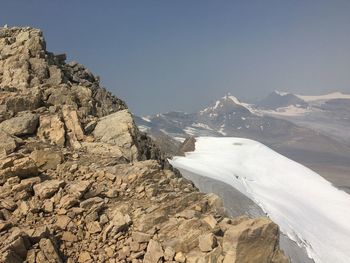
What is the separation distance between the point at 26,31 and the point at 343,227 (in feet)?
153

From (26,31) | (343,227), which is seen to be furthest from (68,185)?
(343,227)

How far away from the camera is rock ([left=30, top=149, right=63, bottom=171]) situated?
17516mm

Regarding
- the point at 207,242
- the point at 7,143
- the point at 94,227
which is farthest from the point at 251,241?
the point at 7,143

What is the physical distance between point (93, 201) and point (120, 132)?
549 centimetres

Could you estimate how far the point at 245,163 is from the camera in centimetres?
7994

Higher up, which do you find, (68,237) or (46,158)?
(46,158)

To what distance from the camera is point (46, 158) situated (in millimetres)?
17734

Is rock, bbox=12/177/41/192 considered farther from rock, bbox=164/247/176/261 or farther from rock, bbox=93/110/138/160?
rock, bbox=164/247/176/261

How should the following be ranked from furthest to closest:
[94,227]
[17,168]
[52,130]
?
[52,130] < [17,168] < [94,227]

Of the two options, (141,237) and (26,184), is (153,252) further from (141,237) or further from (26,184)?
(26,184)

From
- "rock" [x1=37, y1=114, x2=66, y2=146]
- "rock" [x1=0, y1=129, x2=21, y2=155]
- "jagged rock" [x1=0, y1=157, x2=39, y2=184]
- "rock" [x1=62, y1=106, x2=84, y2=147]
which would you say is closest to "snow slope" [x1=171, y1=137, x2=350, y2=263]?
"rock" [x1=62, y1=106, x2=84, y2=147]

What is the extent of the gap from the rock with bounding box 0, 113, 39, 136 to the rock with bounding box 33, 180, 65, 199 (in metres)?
4.23

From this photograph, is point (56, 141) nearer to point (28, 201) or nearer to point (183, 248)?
point (28, 201)

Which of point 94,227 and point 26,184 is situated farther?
point 26,184
